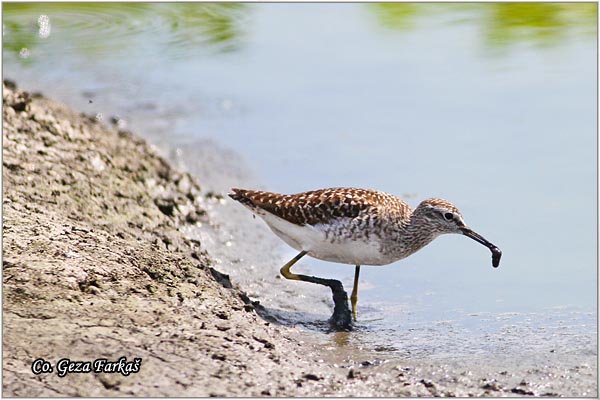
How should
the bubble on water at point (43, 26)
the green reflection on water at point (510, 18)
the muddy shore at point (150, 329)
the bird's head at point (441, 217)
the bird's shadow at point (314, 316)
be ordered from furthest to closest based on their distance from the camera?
the bubble on water at point (43, 26)
the green reflection on water at point (510, 18)
the bird's head at point (441, 217)
the bird's shadow at point (314, 316)
the muddy shore at point (150, 329)

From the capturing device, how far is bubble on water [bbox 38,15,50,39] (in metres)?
17.7

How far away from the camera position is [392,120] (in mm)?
14125

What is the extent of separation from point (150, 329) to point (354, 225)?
2478 mm

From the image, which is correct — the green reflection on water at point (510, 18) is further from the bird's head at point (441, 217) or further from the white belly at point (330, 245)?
the white belly at point (330, 245)

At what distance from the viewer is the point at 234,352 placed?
22.9 feet

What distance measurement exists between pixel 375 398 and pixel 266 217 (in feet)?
10.0

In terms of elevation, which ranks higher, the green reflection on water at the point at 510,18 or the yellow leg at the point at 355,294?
the green reflection on water at the point at 510,18

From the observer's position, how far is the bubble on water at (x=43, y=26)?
698 inches

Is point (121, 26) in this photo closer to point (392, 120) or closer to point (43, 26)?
point (43, 26)

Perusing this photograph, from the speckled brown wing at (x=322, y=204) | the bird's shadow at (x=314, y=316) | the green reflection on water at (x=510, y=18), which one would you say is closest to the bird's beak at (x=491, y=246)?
the speckled brown wing at (x=322, y=204)

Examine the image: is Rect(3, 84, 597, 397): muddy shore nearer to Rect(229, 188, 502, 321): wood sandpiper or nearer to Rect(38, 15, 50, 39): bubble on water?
Rect(229, 188, 502, 321): wood sandpiper

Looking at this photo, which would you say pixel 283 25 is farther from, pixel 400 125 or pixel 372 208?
pixel 372 208

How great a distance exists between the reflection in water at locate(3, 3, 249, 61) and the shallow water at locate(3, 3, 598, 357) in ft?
0.18

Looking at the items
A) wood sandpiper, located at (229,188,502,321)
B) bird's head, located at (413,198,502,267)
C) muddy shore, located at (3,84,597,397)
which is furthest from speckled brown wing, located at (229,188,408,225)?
muddy shore, located at (3,84,597,397)
